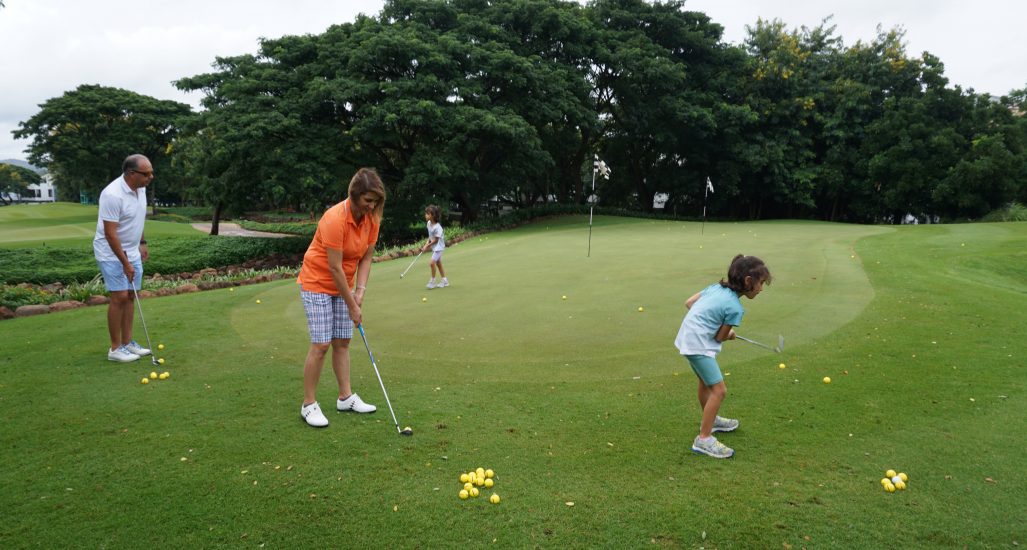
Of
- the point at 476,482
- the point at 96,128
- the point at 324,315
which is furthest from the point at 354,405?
the point at 96,128

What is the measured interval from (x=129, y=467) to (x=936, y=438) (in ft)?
20.5

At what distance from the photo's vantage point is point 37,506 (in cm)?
363

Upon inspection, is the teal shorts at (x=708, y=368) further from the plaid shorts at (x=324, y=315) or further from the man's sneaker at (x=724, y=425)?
the plaid shorts at (x=324, y=315)

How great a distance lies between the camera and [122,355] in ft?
21.3

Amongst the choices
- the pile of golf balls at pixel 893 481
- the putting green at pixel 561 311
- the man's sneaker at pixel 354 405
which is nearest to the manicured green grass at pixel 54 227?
the putting green at pixel 561 311

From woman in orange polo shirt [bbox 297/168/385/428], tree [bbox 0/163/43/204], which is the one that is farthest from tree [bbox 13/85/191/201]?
tree [bbox 0/163/43/204]

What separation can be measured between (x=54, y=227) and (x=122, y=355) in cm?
3491

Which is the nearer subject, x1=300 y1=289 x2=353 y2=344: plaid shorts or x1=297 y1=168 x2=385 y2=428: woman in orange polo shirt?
x1=297 y1=168 x2=385 y2=428: woman in orange polo shirt

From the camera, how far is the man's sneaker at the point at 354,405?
16.9ft

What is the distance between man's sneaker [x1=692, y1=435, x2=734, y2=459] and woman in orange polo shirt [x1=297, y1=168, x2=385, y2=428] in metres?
2.84

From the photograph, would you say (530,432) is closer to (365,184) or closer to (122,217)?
(365,184)

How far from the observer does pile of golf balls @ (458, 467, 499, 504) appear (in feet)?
12.6

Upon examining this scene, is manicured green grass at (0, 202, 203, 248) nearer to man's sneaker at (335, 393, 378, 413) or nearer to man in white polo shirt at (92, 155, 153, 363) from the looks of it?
man in white polo shirt at (92, 155, 153, 363)

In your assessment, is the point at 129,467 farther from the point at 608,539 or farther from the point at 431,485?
the point at 608,539
